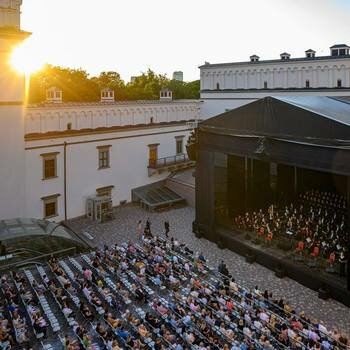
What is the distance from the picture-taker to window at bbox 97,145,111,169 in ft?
102

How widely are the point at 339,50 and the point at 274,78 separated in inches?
228

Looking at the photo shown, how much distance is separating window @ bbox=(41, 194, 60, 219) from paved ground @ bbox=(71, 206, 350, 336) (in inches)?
60.8

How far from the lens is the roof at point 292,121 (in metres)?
18.3

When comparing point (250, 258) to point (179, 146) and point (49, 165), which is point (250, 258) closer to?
point (49, 165)

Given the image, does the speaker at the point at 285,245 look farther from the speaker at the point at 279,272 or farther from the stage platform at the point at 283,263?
the speaker at the point at 279,272

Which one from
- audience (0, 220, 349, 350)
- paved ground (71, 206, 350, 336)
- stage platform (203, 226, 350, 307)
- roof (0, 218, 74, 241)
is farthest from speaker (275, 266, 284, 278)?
roof (0, 218, 74, 241)

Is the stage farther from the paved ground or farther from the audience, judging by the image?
the audience

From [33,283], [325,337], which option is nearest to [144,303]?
[33,283]

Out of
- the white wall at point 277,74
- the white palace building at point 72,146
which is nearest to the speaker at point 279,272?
the white palace building at point 72,146

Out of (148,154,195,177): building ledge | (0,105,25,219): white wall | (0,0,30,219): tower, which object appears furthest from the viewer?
(148,154,195,177): building ledge

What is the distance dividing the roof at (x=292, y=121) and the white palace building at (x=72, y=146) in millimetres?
9024

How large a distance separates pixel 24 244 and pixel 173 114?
19119 mm

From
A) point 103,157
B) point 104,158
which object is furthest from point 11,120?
point 104,158

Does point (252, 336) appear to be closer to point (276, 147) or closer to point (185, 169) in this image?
point (276, 147)
